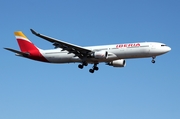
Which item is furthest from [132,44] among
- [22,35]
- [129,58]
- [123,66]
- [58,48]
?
[22,35]

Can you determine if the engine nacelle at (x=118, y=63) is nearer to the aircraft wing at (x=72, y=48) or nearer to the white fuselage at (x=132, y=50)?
the white fuselage at (x=132, y=50)

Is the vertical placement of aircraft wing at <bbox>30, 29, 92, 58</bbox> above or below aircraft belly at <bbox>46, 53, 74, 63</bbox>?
above

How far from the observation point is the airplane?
2296 inches

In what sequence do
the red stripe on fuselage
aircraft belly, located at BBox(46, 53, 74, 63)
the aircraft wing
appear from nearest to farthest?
the aircraft wing < aircraft belly, located at BBox(46, 53, 74, 63) < the red stripe on fuselage

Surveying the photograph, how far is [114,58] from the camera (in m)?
59.4

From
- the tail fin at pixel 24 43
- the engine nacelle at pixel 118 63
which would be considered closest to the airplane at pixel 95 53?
the engine nacelle at pixel 118 63

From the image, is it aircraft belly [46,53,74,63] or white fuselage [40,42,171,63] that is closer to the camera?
white fuselage [40,42,171,63]

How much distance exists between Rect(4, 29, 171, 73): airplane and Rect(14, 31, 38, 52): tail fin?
120 cm

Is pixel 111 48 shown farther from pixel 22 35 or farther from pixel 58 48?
pixel 22 35

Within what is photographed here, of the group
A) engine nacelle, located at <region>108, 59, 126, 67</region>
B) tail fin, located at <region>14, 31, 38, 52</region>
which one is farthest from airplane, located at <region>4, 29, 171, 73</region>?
tail fin, located at <region>14, 31, 38, 52</region>

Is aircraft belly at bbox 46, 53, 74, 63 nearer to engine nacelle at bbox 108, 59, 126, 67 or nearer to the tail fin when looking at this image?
the tail fin

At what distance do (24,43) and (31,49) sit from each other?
2344mm

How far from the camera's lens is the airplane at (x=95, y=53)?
58.3 metres

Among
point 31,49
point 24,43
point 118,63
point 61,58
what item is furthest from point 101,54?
point 24,43
